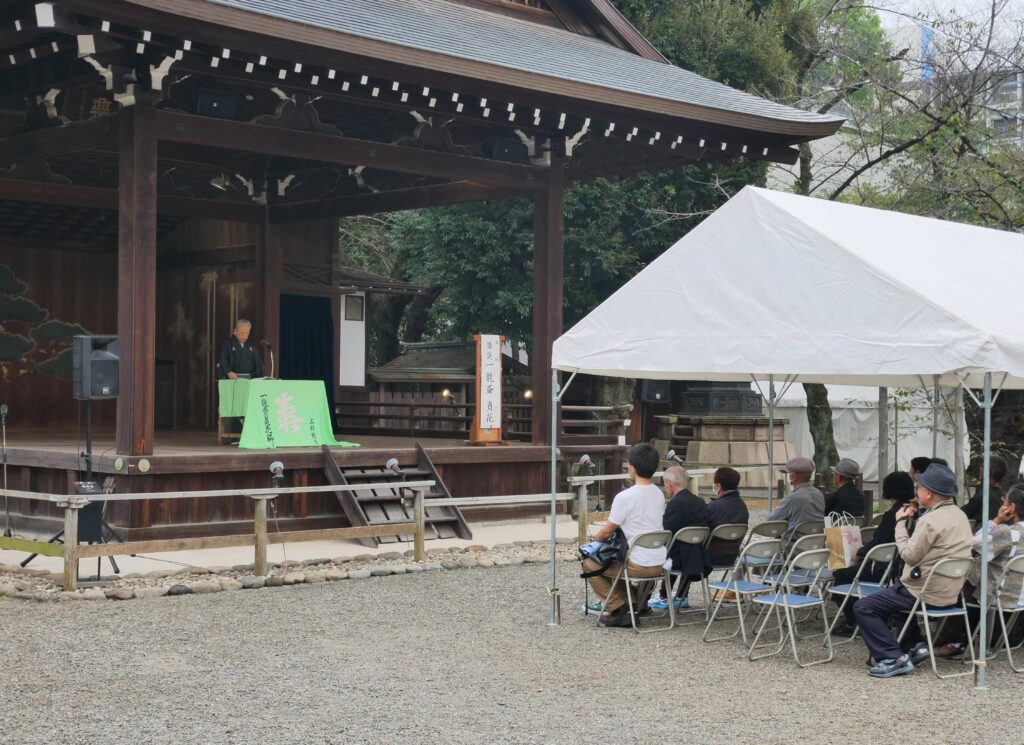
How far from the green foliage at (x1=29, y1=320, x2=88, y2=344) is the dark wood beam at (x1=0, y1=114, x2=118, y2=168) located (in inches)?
126

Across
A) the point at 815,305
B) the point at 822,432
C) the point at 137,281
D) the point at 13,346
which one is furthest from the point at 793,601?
the point at 822,432

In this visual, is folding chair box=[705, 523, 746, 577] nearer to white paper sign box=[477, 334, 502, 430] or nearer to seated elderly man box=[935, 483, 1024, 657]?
seated elderly man box=[935, 483, 1024, 657]

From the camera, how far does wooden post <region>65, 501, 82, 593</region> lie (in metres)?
9.05

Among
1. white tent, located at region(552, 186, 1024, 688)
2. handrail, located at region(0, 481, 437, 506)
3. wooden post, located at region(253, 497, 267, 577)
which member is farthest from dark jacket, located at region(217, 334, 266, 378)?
white tent, located at region(552, 186, 1024, 688)

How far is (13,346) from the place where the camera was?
15883 millimetres

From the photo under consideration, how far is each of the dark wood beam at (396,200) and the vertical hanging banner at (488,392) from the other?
1766mm

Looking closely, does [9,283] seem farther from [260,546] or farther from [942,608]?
[942,608]

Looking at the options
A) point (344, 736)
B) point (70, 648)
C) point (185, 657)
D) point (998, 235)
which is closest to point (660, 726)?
point (344, 736)

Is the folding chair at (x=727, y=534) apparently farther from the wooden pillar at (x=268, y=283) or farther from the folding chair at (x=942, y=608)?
the wooden pillar at (x=268, y=283)

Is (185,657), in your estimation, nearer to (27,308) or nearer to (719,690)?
(719,690)

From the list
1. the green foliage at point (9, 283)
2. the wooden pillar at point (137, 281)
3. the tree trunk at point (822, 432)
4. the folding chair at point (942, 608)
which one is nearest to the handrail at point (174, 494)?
the wooden pillar at point (137, 281)

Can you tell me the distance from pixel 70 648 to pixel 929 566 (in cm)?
485

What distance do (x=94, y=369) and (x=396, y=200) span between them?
577cm

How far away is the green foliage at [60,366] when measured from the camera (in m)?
16.3
